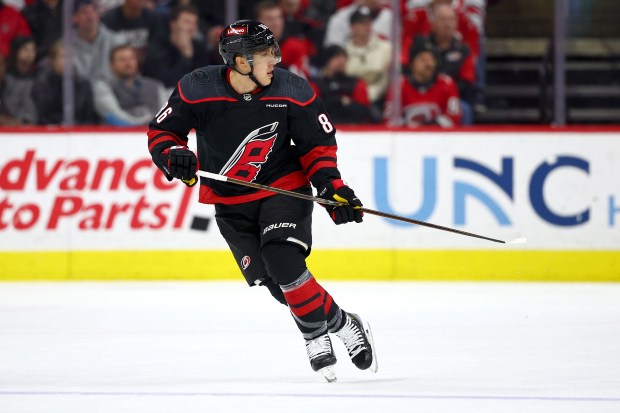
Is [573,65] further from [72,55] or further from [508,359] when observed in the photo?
[508,359]

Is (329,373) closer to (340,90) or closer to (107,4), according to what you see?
(340,90)

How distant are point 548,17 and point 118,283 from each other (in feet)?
11.7

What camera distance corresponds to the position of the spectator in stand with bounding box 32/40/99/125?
923 cm

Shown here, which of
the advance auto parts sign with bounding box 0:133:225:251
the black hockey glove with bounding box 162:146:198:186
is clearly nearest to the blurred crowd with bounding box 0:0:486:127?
the advance auto parts sign with bounding box 0:133:225:251

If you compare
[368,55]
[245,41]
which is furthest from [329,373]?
[368,55]

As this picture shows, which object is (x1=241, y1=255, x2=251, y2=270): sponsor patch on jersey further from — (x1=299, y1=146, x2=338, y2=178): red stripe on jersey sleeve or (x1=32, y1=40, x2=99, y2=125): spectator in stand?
(x1=32, y1=40, x2=99, y2=125): spectator in stand

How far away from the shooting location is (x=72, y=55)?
9.30 m

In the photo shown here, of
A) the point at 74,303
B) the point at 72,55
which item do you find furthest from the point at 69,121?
the point at 74,303

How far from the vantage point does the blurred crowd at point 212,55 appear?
9.24 m

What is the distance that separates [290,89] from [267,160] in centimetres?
27

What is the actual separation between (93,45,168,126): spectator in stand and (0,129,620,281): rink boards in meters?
0.41

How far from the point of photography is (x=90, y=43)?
30.6ft

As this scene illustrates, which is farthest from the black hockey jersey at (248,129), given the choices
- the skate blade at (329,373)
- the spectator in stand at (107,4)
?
the spectator in stand at (107,4)

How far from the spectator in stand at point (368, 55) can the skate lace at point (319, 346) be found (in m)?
4.62
